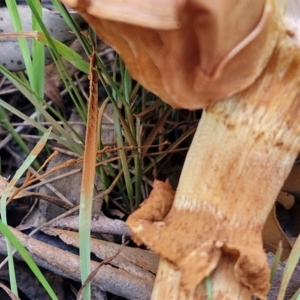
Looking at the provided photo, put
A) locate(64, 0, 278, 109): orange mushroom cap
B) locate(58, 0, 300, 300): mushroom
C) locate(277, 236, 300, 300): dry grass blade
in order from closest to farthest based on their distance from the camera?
locate(64, 0, 278, 109): orange mushroom cap < locate(58, 0, 300, 300): mushroom < locate(277, 236, 300, 300): dry grass blade

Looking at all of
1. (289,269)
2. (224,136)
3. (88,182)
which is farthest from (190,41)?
(289,269)

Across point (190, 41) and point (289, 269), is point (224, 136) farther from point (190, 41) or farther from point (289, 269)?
point (289, 269)

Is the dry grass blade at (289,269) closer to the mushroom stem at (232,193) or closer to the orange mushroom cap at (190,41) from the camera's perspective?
the mushroom stem at (232,193)

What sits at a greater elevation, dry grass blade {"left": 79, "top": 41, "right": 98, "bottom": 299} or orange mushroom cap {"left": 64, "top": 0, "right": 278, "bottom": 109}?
orange mushroom cap {"left": 64, "top": 0, "right": 278, "bottom": 109}

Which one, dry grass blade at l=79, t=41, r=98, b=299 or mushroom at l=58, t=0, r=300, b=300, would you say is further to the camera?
dry grass blade at l=79, t=41, r=98, b=299

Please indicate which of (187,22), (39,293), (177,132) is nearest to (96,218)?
(39,293)

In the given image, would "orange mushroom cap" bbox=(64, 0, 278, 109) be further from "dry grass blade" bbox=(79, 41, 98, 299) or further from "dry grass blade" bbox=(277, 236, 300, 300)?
"dry grass blade" bbox=(277, 236, 300, 300)

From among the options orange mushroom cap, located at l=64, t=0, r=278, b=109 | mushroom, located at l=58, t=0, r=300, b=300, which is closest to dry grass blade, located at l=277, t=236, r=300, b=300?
mushroom, located at l=58, t=0, r=300, b=300

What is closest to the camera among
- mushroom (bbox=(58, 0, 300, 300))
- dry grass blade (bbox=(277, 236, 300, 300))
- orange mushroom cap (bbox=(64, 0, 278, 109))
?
orange mushroom cap (bbox=(64, 0, 278, 109))

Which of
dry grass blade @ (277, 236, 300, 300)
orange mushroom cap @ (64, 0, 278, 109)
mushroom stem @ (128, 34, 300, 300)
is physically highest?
orange mushroom cap @ (64, 0, 278, 109)
